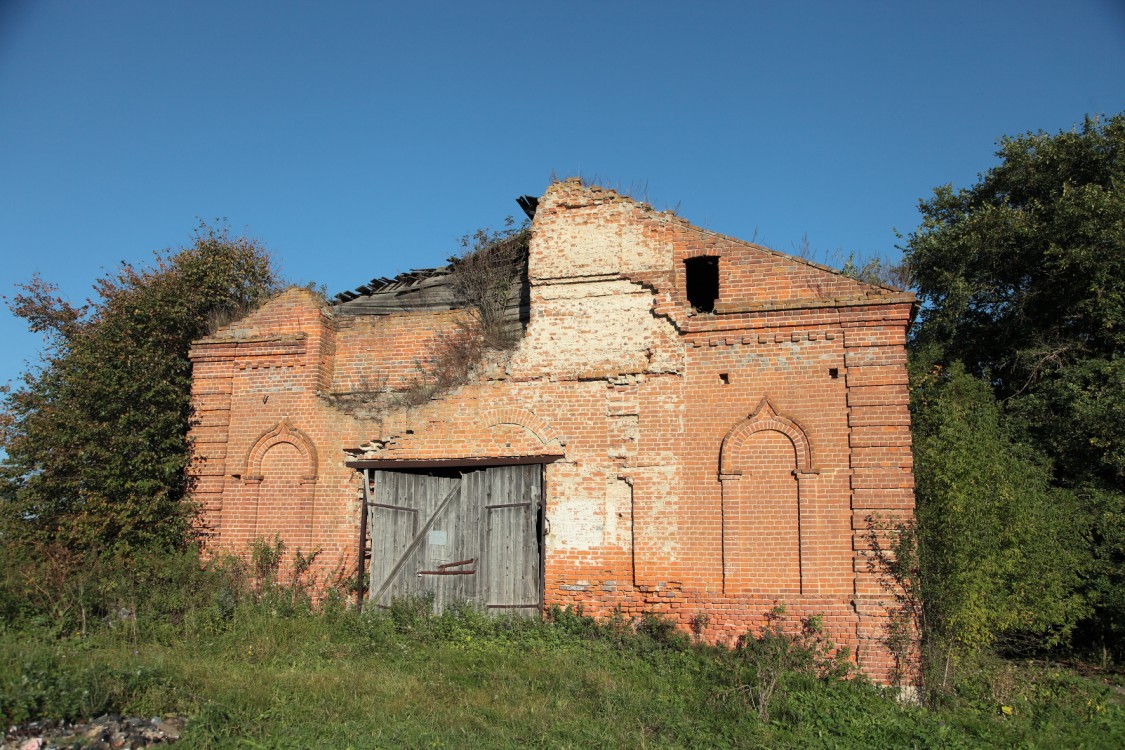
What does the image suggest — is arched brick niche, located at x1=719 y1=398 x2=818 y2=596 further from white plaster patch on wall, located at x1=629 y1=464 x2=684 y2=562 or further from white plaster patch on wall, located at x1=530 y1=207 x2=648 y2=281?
white plaster patch on wall, located at x1=530 y1=207 x2=648 y2=281

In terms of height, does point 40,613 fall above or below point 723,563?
below

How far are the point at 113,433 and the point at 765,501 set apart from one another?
9875mm

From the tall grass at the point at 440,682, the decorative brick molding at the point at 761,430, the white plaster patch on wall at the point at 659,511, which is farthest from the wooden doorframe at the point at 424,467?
the decorative brick molding at the point at 761,430

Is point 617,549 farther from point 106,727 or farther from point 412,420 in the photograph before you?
point 106,727

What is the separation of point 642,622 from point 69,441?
908 cm

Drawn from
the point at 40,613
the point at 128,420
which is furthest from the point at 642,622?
the point at 128,420

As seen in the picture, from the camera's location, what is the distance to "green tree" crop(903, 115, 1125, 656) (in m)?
12.4

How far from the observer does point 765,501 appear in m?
10.3

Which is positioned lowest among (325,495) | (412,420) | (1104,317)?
(325,495)

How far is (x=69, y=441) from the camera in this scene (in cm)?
1255

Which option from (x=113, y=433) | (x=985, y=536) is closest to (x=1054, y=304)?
(x=985, y=536)

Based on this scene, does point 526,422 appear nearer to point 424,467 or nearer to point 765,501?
point 424,467

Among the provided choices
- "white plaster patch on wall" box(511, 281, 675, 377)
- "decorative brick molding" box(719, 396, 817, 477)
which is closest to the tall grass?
"decorative brick molding" box(719, 396, 817, 477)

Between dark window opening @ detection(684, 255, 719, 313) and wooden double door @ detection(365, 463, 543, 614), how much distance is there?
3.66 meters
